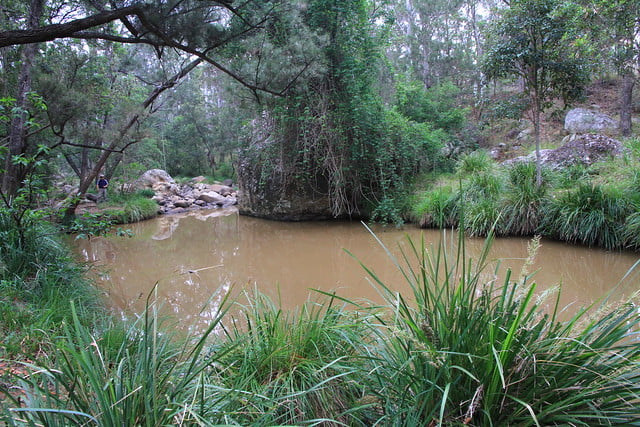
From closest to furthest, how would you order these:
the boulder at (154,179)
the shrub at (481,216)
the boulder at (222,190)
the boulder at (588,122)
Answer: the shrub at (481,216), the boulder at (588,122), the boulder at (154,179), the boulder at (222,190)

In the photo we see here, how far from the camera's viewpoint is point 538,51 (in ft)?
18.9

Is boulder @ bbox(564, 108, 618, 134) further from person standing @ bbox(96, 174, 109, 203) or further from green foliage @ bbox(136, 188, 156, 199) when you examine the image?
green foliage @ bbox(136, 188, 156, 199)

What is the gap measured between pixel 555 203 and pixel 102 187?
11.2m

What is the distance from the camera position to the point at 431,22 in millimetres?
17391

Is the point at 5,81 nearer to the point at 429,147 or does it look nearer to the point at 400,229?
the point at 400,229

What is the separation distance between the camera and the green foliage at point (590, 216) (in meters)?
4.89

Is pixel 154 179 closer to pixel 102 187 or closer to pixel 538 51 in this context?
pixel 102 187

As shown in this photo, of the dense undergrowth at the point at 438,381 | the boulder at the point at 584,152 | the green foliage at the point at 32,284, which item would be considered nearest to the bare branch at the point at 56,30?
the green foliage at the point at 32,284

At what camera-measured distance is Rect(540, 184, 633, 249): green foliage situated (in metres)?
4.89

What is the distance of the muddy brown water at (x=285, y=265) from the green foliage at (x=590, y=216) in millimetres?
192

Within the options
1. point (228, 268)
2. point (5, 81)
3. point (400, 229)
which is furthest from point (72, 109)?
point (400, 229)

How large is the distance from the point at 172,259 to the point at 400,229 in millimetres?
4261

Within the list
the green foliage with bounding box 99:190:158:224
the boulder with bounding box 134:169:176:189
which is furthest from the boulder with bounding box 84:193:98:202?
the boulder with bounding box 134:169:176:189

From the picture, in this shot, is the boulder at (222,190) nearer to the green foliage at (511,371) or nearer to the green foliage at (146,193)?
the green foliage at (146,193)
